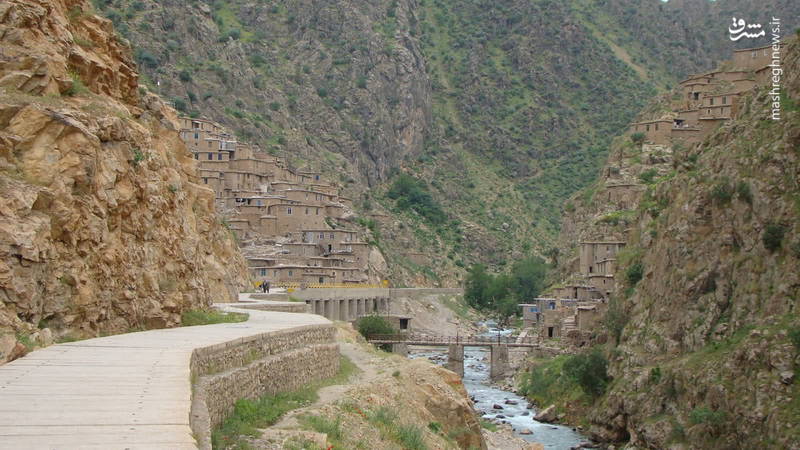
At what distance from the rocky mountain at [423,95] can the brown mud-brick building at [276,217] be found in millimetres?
17714

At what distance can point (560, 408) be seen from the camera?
57156 mm

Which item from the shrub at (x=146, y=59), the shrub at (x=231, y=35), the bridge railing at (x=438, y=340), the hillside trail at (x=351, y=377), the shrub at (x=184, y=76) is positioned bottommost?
the bridge railing at (x=438, y=340)

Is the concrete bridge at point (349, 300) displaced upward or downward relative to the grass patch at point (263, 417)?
upward

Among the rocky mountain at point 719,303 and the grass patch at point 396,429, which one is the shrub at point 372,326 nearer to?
the rocky mountain at point 719,303

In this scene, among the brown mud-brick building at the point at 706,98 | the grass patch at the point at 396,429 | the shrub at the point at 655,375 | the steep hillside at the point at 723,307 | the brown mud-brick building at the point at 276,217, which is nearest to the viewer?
the grass patch at the point at 396,429

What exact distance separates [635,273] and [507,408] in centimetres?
1166

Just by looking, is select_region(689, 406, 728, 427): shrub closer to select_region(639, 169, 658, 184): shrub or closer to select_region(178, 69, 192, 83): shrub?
select_region(639, 169, 658, 184): shrub

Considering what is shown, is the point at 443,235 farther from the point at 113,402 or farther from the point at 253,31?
the point at 113,402

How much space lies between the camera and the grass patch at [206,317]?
2647 cm

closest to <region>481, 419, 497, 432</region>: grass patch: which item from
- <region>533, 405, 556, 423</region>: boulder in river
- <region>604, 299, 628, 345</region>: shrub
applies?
<region>533, 405, 556, 423</region>: boulder in river

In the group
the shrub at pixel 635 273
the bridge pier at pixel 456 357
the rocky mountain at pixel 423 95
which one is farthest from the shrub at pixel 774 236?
the rocky mountain at pixel 423 95

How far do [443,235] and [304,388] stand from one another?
111394mm

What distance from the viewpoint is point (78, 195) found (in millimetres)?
20594

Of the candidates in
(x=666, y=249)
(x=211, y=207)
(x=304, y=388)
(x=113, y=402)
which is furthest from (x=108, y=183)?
(x=666, y=249)
